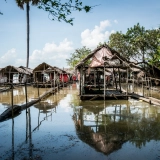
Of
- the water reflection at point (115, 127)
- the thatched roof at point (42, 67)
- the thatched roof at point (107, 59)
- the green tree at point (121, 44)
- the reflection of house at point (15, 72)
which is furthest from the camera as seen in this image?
the green tree at point (121, 44)

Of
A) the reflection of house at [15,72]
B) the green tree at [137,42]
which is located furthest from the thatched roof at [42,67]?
the green tree at [137,42]

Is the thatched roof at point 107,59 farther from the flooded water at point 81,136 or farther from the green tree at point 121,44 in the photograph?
the green tree at point 121,44

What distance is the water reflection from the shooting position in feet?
18.5

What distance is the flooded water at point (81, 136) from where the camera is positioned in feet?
15.8

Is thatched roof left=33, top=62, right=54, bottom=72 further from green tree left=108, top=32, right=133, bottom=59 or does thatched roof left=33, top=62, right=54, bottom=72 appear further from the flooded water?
the flooded water

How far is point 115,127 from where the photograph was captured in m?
7.15

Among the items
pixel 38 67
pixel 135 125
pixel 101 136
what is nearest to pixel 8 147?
pixel 101 136

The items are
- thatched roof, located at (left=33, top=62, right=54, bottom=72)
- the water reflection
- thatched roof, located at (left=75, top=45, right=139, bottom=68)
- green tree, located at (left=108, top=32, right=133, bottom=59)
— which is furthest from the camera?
green tree, located at (left=108, top=32, right=133, bottom=59)

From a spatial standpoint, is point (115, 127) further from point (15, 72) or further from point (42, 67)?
point (15, 72)

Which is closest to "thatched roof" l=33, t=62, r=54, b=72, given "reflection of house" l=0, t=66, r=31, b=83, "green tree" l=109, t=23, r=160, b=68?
"reflection of house" l=0, t=66, r=31, b=83

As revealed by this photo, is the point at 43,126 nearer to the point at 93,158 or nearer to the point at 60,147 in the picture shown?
the point at 60,147

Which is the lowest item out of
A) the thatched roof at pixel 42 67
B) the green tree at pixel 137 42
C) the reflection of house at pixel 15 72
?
the reflection of house at pixel 15 72

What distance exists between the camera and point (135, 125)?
7.39 metres

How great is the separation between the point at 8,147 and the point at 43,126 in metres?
2.15
